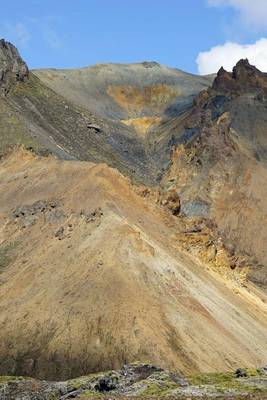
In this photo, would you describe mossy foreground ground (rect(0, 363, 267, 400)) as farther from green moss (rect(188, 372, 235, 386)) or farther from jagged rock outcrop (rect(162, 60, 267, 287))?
jagged rock outcrop (rect(162, 60, 267, 287))

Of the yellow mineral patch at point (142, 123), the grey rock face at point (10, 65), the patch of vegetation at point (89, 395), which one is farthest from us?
the yellow mineral patch at point (142, 123)

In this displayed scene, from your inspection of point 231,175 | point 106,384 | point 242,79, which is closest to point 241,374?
point 106,384

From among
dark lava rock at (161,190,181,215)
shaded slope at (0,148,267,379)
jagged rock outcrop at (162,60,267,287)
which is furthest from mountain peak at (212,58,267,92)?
shaded slope at (0,148,267,379)

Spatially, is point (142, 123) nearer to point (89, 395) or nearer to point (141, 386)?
point (141, 386)

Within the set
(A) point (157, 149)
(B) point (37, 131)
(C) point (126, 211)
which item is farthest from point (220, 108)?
(C) point (126, 211)

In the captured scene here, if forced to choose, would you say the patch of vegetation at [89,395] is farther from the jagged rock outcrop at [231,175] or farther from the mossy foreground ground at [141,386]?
the jagged rock outcrop at [231,175]

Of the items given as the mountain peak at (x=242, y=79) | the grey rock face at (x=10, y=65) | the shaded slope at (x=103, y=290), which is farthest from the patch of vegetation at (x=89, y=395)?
the mountain peak at (x=242, y=79)

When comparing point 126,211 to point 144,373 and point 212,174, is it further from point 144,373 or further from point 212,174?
point 212,174
